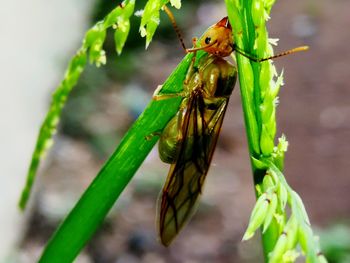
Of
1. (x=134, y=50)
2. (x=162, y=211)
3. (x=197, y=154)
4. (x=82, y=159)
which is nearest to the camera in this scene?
(x=162, y=211)

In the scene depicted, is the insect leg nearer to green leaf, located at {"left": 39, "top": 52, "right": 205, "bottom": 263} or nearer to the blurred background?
green leaf, located at {"left": 39, "top": 52, "right": 205, "bottom": 263}

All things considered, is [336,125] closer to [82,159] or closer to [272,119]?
[82,159]

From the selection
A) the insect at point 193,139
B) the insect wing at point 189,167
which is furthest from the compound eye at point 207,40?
the insect wing at point 189,167

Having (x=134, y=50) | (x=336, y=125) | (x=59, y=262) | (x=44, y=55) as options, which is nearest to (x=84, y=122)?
(x=44, y=55)

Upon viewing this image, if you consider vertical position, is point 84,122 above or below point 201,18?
below

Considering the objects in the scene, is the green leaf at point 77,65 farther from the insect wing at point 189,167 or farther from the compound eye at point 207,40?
the insect wing at point 189,167

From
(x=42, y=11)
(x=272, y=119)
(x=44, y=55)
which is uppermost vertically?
(x=42, y=11)

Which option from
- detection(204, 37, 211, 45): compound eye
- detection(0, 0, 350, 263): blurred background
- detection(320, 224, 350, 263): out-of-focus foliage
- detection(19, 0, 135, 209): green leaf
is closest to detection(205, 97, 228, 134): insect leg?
detection(204, 37, 211, 45): compound eye
